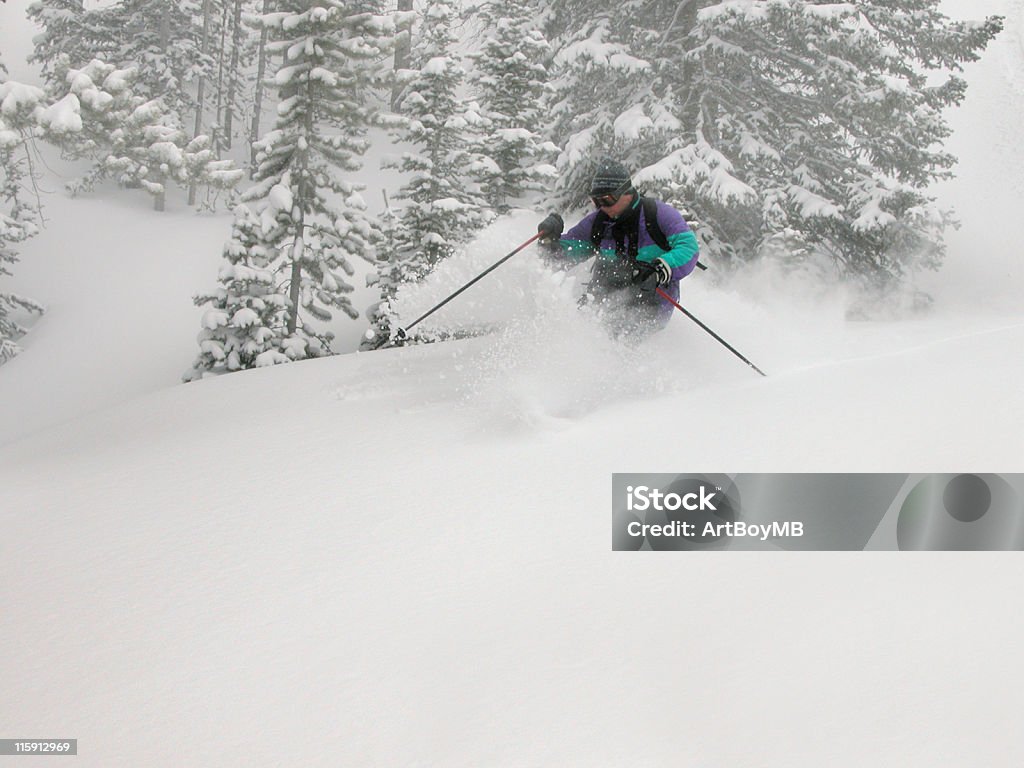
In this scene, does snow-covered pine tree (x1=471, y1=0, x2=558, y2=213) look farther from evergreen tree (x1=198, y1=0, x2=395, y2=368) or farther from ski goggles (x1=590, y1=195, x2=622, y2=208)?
ski goggles (x1=590, y1=195, x2=622, y2=208)

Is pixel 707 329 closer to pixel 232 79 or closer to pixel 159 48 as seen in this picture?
pixel 159 48

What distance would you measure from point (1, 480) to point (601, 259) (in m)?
4.88

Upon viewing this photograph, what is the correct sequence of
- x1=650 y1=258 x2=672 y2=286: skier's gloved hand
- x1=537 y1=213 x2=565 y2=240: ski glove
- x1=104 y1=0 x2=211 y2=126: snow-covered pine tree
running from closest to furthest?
1. x1=650 y1=258 x2=672 y2=286: skier's gloved hand
2. x1=537 y1=213 x2=565 y2=240: ski glove
3. x1=104 y1=0 x2=211 y2=126: snow-covered pine tree

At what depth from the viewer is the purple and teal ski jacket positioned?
6.12m

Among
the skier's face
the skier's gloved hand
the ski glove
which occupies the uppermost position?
the skier's face

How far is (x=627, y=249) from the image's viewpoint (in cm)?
664

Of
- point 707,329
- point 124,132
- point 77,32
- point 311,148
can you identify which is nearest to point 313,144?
point 311,148

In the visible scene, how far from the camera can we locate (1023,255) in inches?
566

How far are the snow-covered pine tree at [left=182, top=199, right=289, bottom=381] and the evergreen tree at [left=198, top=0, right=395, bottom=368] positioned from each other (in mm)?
56

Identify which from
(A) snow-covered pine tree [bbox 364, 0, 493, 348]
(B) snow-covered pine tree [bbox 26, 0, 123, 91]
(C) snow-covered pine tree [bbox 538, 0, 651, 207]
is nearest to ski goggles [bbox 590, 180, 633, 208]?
(C) snow-covered pine tree [bbox 538, 0, 651, 207]

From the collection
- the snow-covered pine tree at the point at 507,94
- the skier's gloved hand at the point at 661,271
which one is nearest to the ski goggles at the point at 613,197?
the skier's gloved hand at the point at 661,271

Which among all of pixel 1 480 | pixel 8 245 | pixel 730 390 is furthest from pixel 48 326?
pixel 730 390

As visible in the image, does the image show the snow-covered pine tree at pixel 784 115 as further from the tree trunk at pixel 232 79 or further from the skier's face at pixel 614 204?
the tree trunk at pixel 232 79

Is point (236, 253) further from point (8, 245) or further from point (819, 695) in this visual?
point (8, 245)
